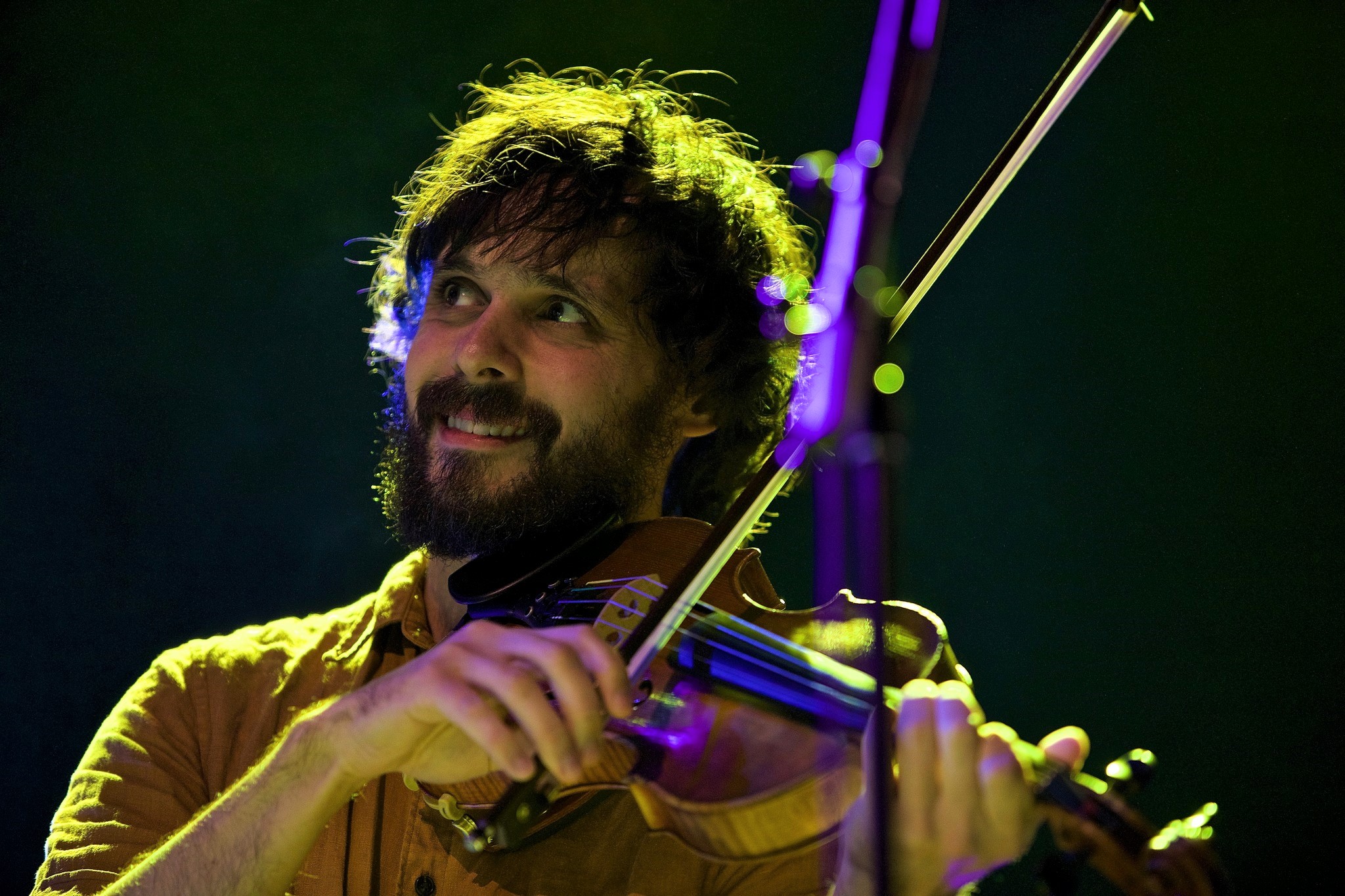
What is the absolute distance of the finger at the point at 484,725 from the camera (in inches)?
38.7

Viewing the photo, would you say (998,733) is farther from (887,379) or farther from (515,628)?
(515,628)

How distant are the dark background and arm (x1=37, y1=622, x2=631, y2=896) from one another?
5.01ft

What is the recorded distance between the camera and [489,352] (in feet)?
5.63

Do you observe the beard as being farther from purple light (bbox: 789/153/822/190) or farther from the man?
purple light (bbox: 789/153/822/190)

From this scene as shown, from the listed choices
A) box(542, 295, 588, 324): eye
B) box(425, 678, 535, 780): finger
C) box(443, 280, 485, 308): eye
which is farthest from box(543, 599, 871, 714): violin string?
box(443, 280, 485, 308): eye

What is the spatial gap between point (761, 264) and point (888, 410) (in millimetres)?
1350

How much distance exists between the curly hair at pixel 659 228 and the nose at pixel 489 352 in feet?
0.51

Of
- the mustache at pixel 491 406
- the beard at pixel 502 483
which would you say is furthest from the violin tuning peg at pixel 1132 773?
the mustache at pixel 491 406

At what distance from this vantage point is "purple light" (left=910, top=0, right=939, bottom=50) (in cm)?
88

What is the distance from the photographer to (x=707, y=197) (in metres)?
2.07

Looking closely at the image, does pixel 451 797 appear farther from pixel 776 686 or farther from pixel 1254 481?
pixel 1254 481

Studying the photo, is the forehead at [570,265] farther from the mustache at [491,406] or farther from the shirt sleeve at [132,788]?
the shirt sleeve at [132,788]

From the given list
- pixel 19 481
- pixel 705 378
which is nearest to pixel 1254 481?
pixel 705 378

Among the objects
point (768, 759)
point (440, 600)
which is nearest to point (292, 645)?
point (440, 600)
